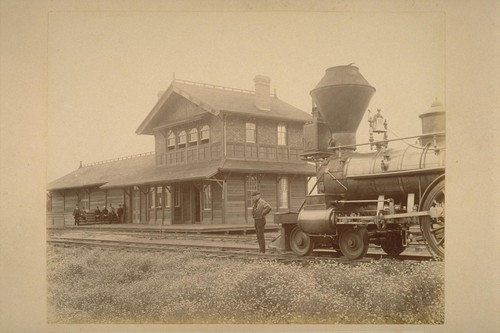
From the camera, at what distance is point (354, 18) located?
21.1 ft

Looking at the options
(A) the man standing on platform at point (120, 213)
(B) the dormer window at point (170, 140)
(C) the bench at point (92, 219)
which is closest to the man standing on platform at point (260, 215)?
(B) the dormer window at point (170, 140)

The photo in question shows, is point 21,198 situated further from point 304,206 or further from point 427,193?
point 427,193

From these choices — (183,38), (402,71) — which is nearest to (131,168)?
(183,38)

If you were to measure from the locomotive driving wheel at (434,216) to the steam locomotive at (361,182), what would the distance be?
11 mm

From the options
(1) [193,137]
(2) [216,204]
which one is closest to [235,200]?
(2) [216,204]

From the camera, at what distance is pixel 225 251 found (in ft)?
23.5

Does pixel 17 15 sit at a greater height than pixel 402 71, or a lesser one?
greater

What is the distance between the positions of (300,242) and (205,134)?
2.80 m

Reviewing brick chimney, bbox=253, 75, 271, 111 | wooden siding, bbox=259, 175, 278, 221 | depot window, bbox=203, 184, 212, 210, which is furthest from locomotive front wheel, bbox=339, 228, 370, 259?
depot window, bbox=203, 184, 212, 210

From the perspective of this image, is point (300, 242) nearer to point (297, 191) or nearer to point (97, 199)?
point (297, 191)

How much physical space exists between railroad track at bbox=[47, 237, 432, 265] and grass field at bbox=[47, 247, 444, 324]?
204 mm

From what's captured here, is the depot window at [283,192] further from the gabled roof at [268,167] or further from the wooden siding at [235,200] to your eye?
the wooden siding at [235,200]

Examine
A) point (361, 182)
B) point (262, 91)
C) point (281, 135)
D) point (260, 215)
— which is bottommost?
point (260, 215)

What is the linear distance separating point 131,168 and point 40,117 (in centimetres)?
263
